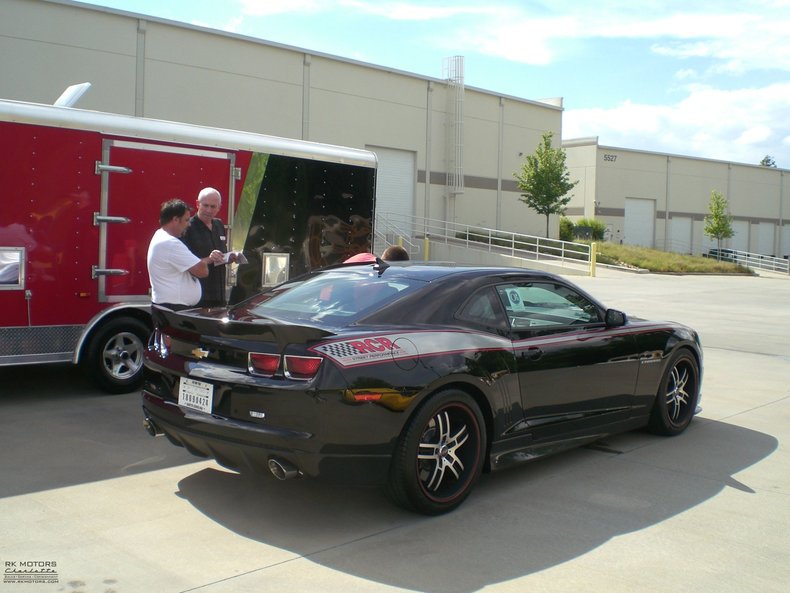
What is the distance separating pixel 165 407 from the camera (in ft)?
15.7

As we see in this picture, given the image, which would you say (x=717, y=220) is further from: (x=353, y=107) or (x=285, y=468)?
(x=285, y=468)

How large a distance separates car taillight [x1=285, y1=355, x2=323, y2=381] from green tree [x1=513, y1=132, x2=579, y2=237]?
120 feet

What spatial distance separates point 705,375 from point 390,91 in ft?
91.5

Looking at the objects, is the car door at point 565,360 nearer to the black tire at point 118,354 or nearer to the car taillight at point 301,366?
the car taillight at point 301,366

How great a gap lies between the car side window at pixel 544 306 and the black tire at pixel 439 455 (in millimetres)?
828

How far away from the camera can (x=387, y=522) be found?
4.50 metres

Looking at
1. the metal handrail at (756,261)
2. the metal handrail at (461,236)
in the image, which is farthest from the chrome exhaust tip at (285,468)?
the metal handrail at (756,261)

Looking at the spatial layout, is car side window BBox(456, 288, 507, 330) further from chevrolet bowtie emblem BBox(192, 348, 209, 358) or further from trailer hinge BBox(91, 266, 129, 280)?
trailer hinge BBox(91, 266, 129, 280)

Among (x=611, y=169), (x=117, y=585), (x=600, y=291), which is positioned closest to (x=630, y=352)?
(x=117, y=585)

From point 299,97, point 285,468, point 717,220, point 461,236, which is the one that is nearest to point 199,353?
point 285,468

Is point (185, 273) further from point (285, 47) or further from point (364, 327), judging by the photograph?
point (285, 47)

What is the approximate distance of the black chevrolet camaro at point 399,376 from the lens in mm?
4199

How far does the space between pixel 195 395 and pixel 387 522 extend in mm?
1302

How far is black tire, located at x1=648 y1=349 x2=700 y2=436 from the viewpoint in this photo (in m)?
6.39
